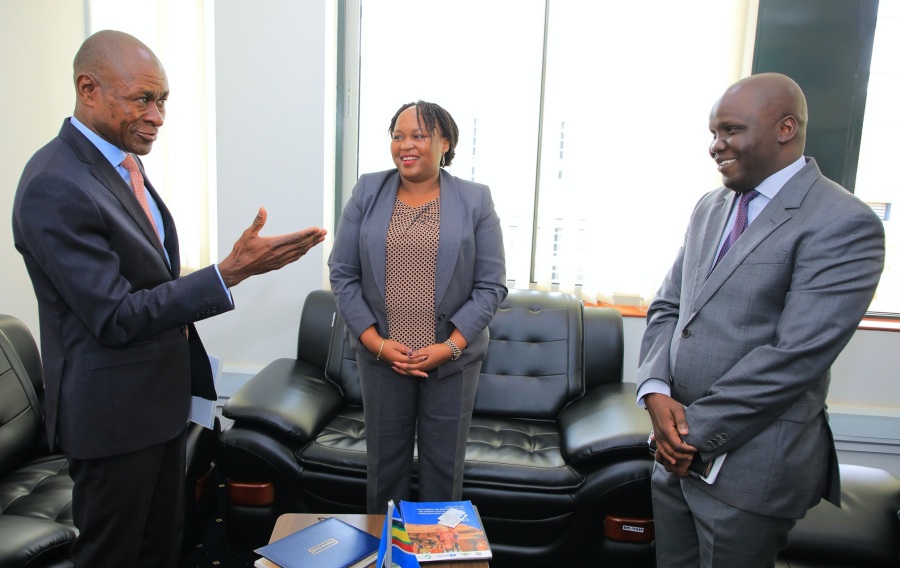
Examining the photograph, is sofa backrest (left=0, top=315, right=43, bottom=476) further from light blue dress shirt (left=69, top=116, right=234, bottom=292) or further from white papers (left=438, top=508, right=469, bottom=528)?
white papers (left=438, top=508, right=469, bottom=528)

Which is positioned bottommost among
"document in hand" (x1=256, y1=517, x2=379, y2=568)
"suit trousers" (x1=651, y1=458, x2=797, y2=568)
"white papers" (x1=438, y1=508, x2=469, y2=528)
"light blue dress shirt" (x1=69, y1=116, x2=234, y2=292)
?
"white papers" (x1=438, y1=508, x2=469, y2=528)

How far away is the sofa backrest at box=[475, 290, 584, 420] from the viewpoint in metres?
2.71

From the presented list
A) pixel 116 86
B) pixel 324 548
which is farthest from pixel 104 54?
pixel 324 548

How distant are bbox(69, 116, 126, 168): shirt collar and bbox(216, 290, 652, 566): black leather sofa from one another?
121cm

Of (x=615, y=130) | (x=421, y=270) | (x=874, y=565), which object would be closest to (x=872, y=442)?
(x=874, y=565)

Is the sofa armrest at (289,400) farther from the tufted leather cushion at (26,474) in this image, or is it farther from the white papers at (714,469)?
the white papers at (714,469)

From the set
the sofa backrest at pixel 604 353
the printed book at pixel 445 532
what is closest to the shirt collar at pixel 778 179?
the printed book at pixel 445 532

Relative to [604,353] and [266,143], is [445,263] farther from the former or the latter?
[266,143]

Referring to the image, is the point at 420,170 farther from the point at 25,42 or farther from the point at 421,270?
the point at 25,42

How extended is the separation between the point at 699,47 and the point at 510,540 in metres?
2.36

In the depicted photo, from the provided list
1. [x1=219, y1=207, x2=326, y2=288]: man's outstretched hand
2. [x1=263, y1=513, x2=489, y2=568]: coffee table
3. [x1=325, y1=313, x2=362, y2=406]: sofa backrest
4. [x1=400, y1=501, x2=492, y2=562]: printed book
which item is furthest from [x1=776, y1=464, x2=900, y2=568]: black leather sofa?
[x1=325, y1=313, x2=362, y2=406]: sofa backrest

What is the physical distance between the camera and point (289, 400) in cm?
244

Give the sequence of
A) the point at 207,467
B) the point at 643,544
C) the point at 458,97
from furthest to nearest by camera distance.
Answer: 1. the point at 458,97
2. the point at 207,467
3. the point at 643,544

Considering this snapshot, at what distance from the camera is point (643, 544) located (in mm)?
2162
